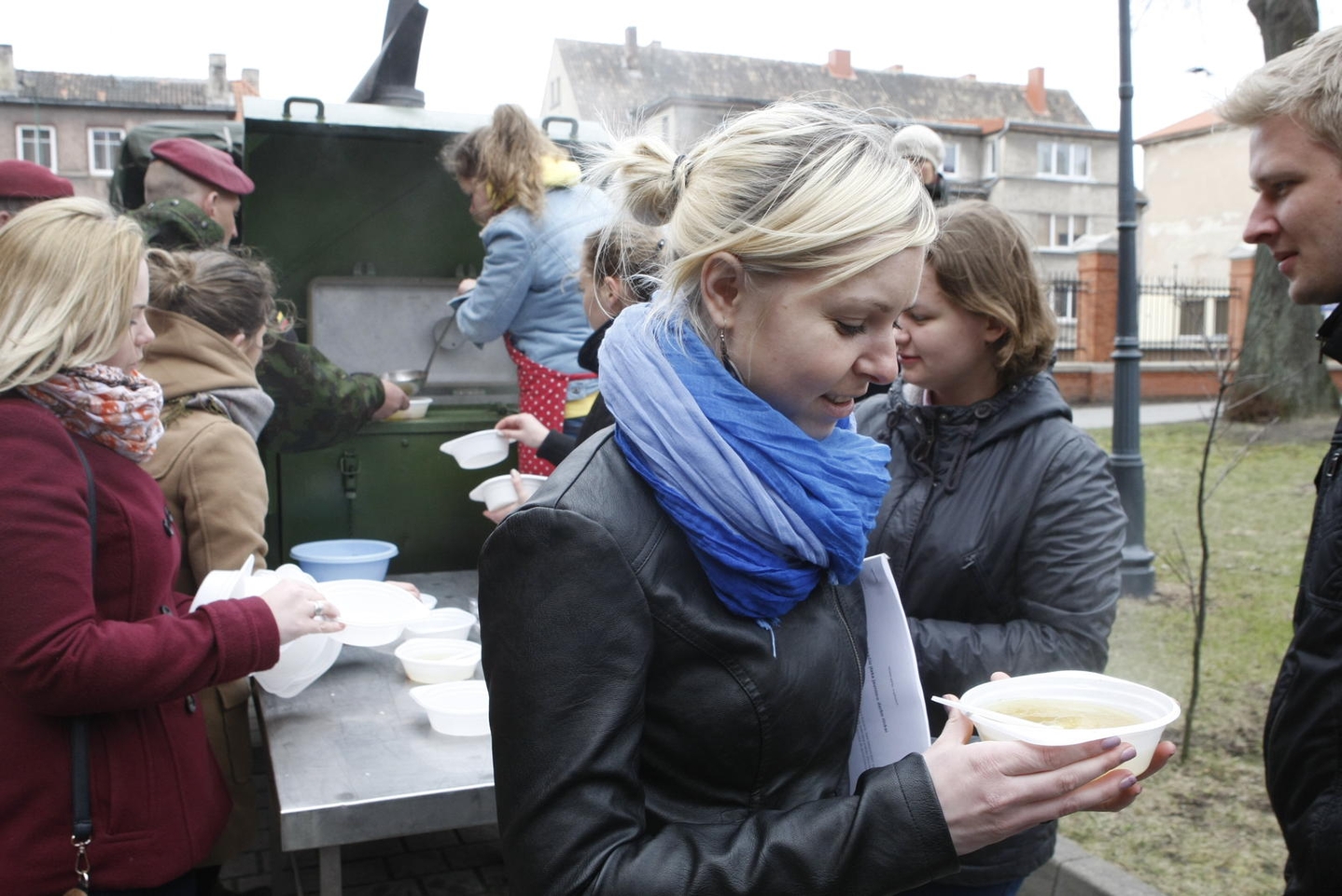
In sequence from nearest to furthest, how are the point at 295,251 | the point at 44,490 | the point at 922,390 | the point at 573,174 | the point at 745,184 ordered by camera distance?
the point at 745,184 → the point at 44,490 → the point at 922,390 → the point at 573,174 → the point at 295,251

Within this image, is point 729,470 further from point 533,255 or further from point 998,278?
point 533,255

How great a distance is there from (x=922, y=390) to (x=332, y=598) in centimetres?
163

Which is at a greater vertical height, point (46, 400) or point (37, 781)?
point (46, 400)

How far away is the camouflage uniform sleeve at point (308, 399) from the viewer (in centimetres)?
387

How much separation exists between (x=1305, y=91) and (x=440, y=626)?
2.30 m

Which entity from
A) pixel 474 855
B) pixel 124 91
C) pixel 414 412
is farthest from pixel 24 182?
pixel 124 91

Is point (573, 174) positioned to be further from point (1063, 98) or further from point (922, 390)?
point (1063, 98)

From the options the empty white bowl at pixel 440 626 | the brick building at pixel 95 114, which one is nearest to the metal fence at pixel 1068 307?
the empty white bowl at pixel 440 626

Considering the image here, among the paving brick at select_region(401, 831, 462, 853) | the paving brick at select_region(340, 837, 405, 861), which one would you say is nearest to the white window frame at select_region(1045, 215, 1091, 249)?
the paving brick at select_region(401, 831, 462, 853)

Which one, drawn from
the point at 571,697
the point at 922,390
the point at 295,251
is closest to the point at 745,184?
the point at 571,697

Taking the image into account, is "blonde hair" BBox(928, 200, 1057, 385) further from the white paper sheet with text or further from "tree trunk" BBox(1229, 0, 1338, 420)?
"tree trunk" BBox(1229, 0, 1338, 420)

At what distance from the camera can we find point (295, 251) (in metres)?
4.94

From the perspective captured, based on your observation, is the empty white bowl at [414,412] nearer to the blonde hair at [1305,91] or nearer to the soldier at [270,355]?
the soldier at [270,355]

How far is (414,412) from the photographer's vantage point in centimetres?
447
